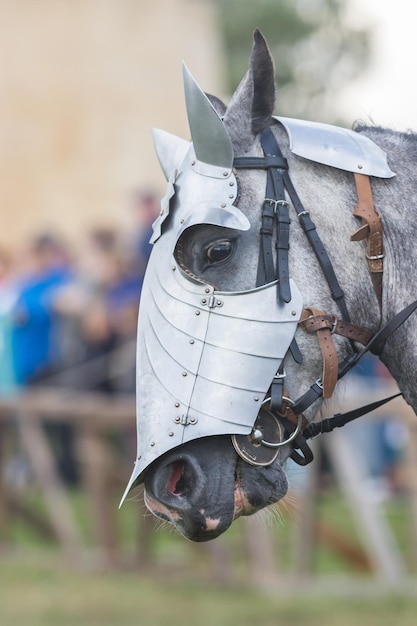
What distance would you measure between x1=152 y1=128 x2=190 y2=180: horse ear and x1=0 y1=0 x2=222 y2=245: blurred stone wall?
47.0 ft

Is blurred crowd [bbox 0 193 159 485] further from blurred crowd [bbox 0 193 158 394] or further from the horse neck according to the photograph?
the horse neck

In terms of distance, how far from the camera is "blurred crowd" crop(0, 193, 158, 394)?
31.0 feet

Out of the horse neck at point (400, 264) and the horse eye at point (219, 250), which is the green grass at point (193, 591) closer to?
the horse neck at point (400, 264)

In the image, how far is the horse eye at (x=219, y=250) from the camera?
331 cm

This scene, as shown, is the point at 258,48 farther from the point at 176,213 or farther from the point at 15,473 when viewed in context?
the point at 15,473

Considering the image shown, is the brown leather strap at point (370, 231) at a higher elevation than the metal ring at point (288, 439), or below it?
higher

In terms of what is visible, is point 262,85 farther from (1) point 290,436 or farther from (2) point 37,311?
(2) point 37,311

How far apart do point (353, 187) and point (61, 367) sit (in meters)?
7.75

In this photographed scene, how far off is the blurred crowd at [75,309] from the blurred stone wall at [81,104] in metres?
7.47

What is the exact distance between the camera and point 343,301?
329cm

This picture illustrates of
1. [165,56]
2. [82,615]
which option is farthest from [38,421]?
[165,56]

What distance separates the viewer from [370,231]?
3.27 meters

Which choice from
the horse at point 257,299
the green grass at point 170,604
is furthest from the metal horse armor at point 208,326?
the green grass at point 170,604

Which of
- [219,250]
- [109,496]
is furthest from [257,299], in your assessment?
[109,496]
